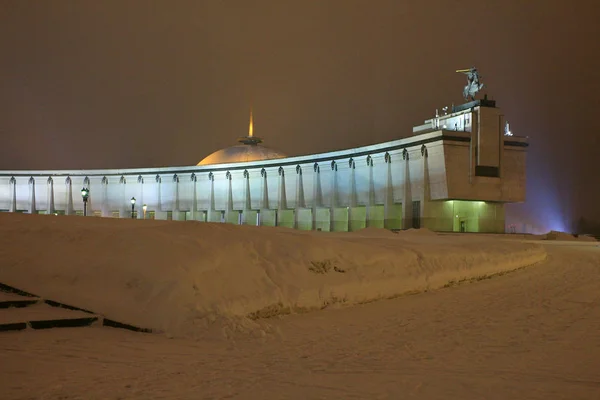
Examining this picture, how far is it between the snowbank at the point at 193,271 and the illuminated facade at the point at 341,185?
5027cm

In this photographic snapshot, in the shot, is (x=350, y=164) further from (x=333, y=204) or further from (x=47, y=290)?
(x=47, y=290)

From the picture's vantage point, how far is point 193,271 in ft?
38.2

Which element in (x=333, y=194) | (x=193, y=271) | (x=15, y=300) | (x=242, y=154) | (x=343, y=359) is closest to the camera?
(x=343, y=359)

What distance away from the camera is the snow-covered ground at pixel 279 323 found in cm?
729

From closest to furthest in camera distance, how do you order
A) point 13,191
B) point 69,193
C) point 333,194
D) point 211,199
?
point 333,194 → point 211,199 → point 69,193 → point 13,191

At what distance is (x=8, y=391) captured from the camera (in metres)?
6.75

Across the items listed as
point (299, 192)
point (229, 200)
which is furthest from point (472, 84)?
point (229, 200)

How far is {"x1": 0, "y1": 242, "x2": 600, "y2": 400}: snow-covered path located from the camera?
700 cm

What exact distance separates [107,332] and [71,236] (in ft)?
13.7

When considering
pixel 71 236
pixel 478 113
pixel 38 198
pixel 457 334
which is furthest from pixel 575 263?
pixel 38 198

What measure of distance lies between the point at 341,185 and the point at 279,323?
220 feet

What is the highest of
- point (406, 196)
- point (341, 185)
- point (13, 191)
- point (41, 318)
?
point (13, 191)

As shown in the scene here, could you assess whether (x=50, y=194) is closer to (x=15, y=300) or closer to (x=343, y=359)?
(x=15, y=300)

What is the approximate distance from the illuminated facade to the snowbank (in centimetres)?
5027
